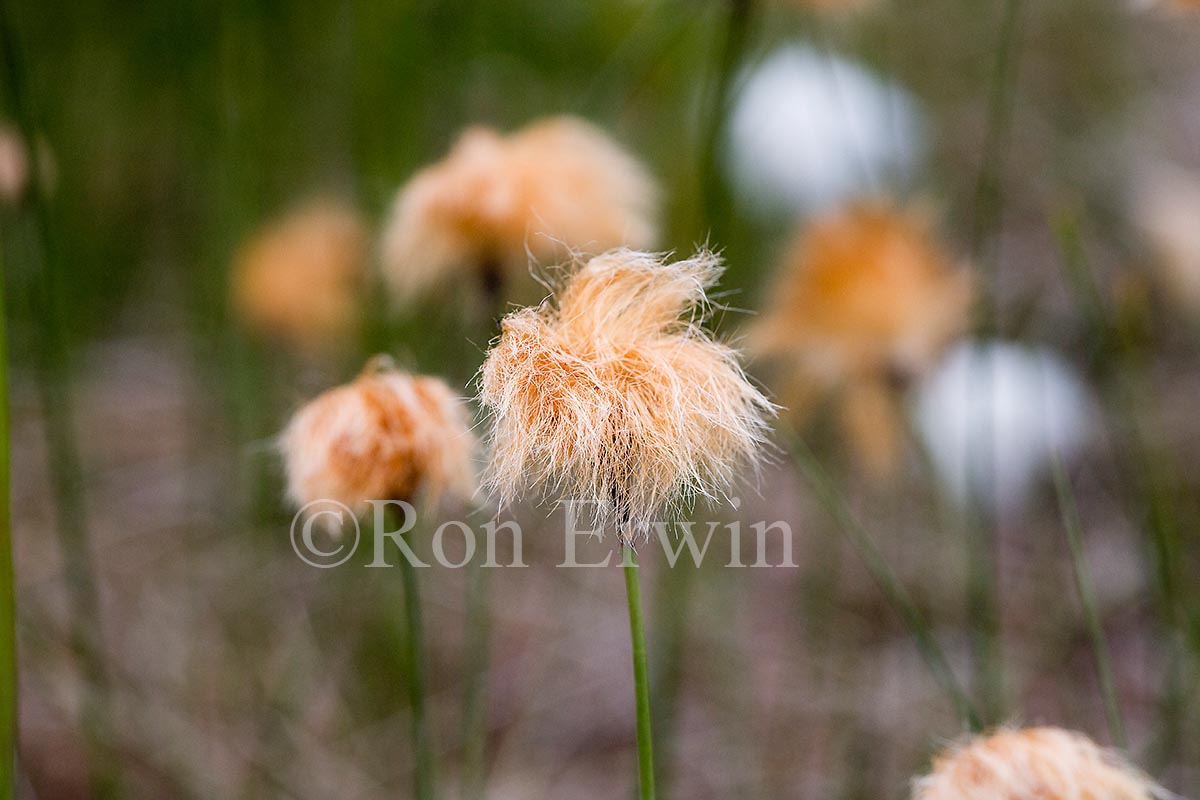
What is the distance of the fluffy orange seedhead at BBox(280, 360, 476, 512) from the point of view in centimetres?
41

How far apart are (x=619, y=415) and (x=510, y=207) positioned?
0.24 meters

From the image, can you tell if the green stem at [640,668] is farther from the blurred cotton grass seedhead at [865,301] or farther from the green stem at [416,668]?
the blurred cotton grass seedhead at [865,301]

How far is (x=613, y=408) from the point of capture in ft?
1.05

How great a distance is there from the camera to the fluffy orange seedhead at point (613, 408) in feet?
1.05

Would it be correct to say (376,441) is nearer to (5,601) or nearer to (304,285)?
(5,601)

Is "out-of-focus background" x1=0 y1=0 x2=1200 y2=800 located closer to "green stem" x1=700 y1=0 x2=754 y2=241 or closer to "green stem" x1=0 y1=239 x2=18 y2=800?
"green stem" x1=700 y1=0 x2=754 y2=241

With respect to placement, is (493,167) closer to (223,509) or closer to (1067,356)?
(223,509)

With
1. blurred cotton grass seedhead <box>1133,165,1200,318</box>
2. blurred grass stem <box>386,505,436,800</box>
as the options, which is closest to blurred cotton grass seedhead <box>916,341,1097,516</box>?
blurred cotton grass seedhead <box>1133,165,1200,318</box>

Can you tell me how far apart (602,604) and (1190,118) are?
1.94m

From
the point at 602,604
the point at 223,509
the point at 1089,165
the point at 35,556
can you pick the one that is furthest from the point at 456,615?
the point at 1089,165

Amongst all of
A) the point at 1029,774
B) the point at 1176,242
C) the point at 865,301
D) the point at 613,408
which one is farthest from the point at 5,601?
the point at 1176,242

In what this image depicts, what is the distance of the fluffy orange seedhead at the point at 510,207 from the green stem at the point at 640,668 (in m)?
0.25

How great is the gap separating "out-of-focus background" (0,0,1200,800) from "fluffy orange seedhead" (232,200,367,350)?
0.03 meters

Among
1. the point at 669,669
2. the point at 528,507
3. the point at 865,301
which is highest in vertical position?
the point at 865,301
